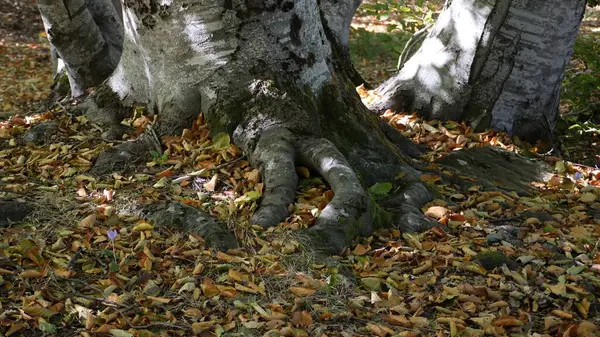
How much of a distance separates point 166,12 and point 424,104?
2.35m

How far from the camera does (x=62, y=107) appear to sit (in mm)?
4926

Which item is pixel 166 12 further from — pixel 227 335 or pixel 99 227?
pixel 227 335

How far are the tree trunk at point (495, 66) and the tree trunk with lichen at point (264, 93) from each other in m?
1.26

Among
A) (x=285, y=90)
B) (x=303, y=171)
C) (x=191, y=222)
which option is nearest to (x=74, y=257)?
(x=191, y=222)

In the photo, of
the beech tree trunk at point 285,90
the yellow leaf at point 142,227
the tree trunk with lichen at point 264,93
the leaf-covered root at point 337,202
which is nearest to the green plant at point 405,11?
the beech tree trunk at point 285,90

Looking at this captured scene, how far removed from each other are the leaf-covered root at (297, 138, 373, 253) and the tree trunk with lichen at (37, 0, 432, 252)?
11mm

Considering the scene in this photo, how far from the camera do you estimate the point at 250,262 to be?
125 inches

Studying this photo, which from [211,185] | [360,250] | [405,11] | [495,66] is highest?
[405,11]

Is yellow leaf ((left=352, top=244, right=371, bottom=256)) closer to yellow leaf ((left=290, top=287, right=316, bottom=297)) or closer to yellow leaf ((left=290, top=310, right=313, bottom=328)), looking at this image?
yellow leaf ((left=290, top=287, right=316, bottom=297))

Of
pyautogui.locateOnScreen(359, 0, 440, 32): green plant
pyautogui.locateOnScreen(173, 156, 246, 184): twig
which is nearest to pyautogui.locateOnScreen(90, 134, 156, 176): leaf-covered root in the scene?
pyautogui.locateOnScreen(173, 156, 246, 184): twig

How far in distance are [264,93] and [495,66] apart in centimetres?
211

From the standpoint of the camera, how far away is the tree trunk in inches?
204

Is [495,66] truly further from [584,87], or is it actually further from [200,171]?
[200,171]

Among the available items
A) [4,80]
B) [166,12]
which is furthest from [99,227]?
[4,80]
